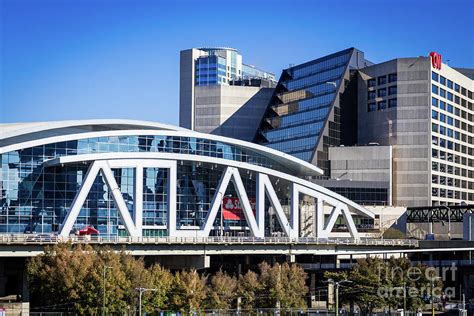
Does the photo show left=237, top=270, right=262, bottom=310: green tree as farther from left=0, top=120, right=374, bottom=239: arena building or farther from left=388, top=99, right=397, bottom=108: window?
left=388, top=99, right=397, bottom=108: window

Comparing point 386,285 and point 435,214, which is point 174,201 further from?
point 435,214

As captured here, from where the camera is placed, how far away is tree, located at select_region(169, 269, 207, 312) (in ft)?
338

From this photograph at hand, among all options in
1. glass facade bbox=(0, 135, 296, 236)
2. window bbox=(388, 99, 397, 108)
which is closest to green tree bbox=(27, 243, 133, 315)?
glass facade bbox=(0, 135, 296, 236)

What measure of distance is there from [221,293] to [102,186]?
38.3m

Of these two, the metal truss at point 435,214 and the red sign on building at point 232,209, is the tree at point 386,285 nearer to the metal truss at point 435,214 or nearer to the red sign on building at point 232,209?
the red sign on building at point 232,209

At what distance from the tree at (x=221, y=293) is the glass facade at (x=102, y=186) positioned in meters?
29.5

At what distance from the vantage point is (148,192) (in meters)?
146

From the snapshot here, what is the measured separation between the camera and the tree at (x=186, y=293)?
103 metres

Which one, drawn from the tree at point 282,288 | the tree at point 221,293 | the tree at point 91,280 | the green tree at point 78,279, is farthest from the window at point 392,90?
the green tree at point 78,279

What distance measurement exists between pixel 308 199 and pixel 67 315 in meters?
83.1

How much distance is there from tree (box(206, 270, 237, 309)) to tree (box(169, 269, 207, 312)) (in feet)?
4.74

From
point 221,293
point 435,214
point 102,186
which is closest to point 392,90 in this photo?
point 435,214

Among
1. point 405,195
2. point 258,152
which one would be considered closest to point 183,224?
point 258,152

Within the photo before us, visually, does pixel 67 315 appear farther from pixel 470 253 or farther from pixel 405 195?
pixel 405 195
